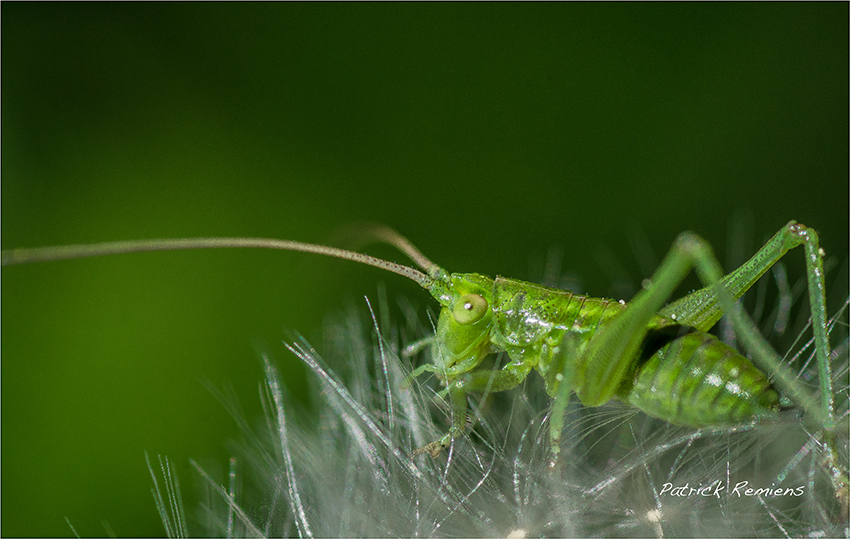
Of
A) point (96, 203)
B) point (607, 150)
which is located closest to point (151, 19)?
point (96, 203)

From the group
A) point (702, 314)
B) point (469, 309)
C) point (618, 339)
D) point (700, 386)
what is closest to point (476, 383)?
point (469, 309)

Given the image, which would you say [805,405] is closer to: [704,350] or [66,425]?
[704,350]

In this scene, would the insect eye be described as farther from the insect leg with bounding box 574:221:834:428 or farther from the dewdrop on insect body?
the insect leg with bounding box 574:221:834:428

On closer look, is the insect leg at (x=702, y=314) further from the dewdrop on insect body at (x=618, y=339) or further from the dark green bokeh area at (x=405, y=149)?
the dark green bokeh area at (x=405, y=149)

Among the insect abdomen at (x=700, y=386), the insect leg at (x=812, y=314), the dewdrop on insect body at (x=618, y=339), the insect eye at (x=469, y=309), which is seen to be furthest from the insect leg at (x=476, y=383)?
the insect leg at (x=812, y=314)

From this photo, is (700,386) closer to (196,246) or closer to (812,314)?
(812,314)

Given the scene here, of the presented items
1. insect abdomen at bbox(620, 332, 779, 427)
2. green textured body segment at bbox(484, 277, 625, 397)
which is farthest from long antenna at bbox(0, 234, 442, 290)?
insect abdomen at bbox(620, 332, 779, 427)
